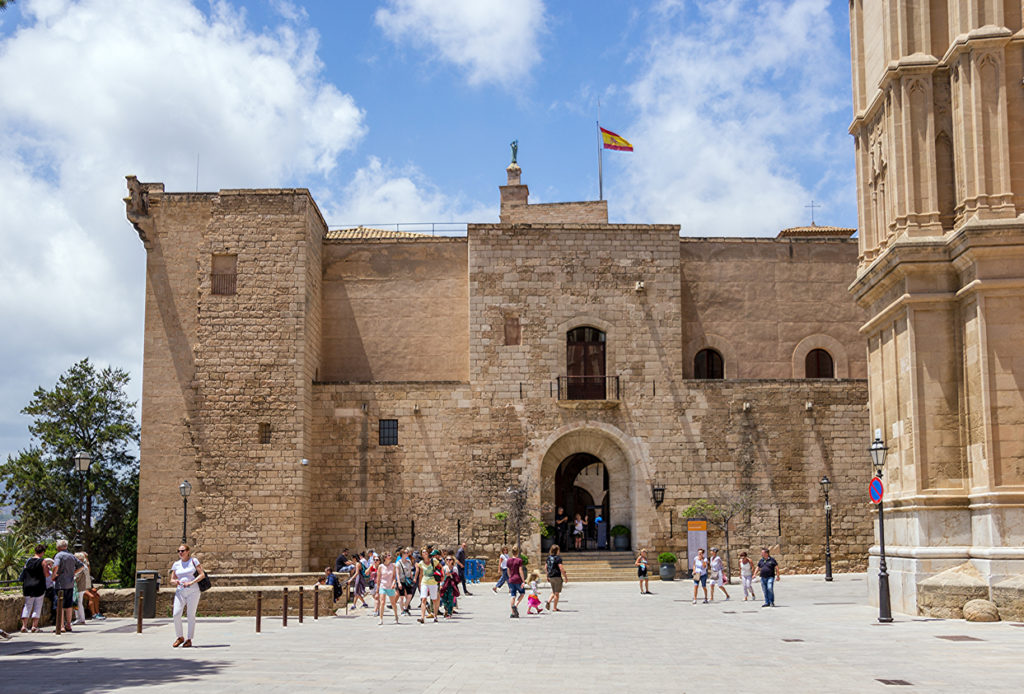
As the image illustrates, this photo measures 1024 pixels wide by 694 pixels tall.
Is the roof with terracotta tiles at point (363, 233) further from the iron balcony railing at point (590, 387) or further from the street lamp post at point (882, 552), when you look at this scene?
the street lamp post at point (882, 552)

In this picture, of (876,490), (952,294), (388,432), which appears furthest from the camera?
(388,432)

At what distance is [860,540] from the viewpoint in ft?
104

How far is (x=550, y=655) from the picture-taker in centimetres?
1345

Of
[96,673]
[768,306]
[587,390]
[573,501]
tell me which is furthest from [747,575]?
[573,501]

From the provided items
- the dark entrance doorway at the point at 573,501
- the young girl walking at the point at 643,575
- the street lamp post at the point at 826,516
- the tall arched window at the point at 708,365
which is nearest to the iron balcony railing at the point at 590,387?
the dark entrance doorway at the point at 573,501

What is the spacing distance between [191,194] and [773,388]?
60.2ft

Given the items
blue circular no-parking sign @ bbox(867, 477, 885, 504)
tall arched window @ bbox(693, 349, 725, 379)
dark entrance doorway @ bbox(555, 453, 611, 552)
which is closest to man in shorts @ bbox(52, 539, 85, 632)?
blue circular no-parking sign @ bbox(867, 477, 885, 504)

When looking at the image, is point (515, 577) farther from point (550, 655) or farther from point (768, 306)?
point (768, 306)

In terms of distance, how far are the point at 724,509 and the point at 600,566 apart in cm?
408

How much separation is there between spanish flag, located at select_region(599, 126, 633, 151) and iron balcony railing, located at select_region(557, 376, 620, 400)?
10.0 meters

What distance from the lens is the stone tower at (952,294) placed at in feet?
56.1

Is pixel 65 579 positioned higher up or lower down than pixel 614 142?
lower down

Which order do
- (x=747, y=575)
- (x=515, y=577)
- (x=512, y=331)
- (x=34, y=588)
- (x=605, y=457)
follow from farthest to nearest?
(x=605, y=457), (x=512, y=331), (x=747, y=575), (x=515, y=577), (x=34, y=588)

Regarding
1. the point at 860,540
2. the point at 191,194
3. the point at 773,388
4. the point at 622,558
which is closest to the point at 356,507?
the point at 622,558
